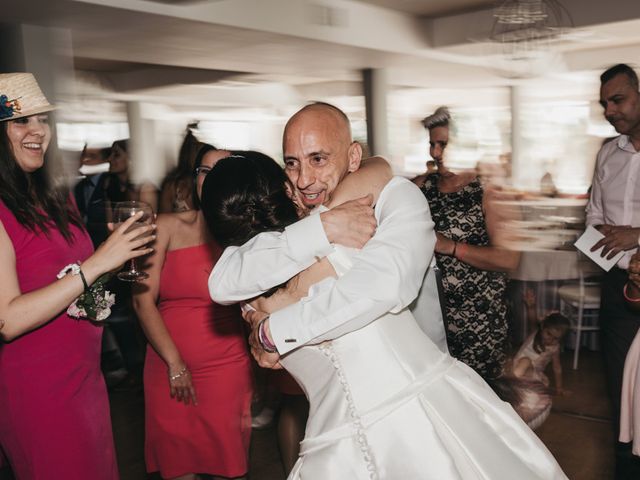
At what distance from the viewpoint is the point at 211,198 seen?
1543 millimetres

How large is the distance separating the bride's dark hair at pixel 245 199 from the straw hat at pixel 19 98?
0.76m

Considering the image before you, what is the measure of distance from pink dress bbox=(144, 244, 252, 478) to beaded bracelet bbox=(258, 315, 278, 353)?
108 cm

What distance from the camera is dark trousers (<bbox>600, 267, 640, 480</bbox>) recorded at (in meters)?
3.07

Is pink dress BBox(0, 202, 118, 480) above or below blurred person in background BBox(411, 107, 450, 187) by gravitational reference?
below


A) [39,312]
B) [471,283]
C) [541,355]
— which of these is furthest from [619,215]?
[39,312]

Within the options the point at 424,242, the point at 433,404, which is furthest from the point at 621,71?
the point at 433,404

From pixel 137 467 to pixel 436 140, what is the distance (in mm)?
2411

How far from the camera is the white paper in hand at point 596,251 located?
10.1 ft

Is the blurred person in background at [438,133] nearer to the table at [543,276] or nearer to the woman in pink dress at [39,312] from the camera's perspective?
the woman in pink dress at [39,312]

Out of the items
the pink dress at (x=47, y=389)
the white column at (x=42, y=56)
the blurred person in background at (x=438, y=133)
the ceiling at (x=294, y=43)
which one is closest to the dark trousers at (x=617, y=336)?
the blurred person in background at (x=438, y=133)

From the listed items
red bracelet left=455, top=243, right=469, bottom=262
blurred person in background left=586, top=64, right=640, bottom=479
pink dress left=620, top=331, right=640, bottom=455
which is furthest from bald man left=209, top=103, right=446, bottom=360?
blurred person in background left=586, top=64, right=640, bottom=479

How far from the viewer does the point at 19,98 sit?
1.99m

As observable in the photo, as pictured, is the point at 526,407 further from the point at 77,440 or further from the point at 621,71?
the point at 77,440

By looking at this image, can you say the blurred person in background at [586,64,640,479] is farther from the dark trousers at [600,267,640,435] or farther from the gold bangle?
the gold bangle
